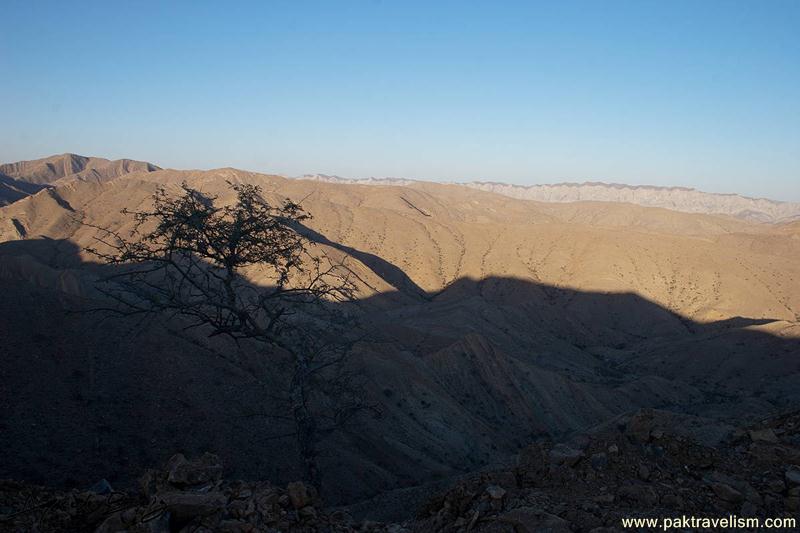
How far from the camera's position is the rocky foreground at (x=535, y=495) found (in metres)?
5.04

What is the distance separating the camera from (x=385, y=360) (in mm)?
25547

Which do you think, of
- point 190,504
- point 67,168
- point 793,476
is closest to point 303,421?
point 190,504

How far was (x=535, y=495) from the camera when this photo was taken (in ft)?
18.9

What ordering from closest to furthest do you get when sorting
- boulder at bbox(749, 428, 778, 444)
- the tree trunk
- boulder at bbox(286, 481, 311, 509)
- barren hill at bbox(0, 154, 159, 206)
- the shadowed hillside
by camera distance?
boulder at bbox(286, 481, 311, 509) < boulder at bbox(749, 428, 778, 444) < the tree trunk < the shadowed hillside < barren hill at bbox(0, 154, 159, 206)

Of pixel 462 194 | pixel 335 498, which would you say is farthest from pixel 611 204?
pixel 335 498

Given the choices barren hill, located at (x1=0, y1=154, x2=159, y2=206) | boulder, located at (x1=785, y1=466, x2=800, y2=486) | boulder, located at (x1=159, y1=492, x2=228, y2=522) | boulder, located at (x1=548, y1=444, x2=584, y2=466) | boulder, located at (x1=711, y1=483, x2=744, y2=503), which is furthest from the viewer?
barren hill, located at (x1=0, y1=154, x2=159, y2=206)

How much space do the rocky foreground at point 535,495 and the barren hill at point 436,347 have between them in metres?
7.18

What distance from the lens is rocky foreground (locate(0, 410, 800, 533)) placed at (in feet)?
16.5

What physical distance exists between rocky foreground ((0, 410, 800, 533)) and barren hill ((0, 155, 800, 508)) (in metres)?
7.18

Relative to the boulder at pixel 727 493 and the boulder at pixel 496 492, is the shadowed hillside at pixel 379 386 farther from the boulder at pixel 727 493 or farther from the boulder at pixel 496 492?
the boulder at pixel 727 493

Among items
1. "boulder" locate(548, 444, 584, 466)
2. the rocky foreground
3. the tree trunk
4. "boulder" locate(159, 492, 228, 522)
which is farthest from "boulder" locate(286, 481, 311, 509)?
"boulder" locate(548, 444, 584, 466)

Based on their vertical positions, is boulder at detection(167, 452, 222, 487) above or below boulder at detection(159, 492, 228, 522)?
below

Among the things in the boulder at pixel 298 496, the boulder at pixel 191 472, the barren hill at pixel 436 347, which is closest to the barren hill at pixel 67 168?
the barren hill at pixel 436 347

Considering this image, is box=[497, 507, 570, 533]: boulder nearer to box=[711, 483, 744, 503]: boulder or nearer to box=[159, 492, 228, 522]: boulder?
box=[711, 483, 744, 503]: boulder
